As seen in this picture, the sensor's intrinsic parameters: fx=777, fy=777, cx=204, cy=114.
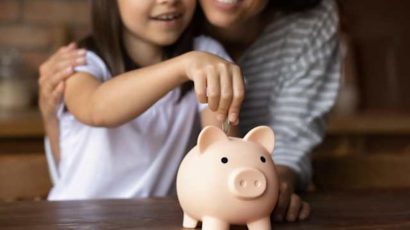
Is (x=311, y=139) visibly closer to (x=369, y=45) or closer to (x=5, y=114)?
(x=5, y=114)

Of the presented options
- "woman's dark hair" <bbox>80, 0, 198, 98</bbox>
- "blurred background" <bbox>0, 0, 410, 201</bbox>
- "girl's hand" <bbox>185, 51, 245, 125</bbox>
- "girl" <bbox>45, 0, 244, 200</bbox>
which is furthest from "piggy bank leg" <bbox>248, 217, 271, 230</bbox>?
"blurred background" <bbox>0, 0, 410, 201</bbox>

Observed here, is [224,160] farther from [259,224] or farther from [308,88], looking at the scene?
[308,88]

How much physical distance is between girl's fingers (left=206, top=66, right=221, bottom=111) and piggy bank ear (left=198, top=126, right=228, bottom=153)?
0.08 ft

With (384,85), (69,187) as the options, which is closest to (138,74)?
(69,187)

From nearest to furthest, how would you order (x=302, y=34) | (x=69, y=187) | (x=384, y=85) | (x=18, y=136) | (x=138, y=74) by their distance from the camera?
(x=138, y=74) < (x=69, y=187) < (x=302, y=34) < (x=18, y=136) < (x=384, y=85)

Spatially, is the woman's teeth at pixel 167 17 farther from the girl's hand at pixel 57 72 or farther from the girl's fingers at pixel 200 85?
the girl's fingers at pixel 200 85

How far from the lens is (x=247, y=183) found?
2.55 ft

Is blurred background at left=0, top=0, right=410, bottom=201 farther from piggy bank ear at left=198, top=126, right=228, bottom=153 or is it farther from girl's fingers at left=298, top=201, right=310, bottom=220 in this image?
piggy bank ear at left=198, top=126, right=228, bottom=153

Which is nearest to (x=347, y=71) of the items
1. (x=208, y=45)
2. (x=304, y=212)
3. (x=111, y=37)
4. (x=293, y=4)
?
(x=293, y=4)

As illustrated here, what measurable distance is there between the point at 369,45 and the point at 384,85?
0.16m

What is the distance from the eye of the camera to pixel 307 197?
108 centimetres

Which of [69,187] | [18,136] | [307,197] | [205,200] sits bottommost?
[18,136]

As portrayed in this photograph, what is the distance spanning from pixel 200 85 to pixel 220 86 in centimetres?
2

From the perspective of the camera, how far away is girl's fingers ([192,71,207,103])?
0.80 metres
